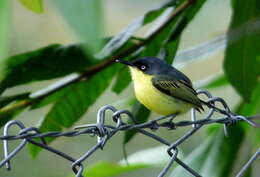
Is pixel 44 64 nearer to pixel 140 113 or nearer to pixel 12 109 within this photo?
pixel 12 109

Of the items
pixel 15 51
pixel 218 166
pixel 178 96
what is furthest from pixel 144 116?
pixel 15 51

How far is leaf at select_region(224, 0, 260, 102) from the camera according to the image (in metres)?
2.62

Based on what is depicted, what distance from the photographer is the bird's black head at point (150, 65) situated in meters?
2.94

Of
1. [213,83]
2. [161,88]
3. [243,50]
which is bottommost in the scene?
[213,83]

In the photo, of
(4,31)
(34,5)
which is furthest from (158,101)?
(4,31)

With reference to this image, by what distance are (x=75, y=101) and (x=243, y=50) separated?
81cm

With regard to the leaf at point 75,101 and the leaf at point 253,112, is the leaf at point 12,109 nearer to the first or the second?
the leaf at point 75,101

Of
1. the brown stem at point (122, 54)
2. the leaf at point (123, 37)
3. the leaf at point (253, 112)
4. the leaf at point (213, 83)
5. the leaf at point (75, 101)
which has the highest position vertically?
the leaf at point (123, 37)

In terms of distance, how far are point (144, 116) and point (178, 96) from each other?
0.23 meters

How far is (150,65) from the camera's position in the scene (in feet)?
9.98

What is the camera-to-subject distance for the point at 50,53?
8.20ft

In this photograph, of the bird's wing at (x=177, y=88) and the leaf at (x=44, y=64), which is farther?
the bird's wing at (x=177, y=88)

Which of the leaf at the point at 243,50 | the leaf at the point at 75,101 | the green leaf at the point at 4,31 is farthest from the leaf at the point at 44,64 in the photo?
the green leaf at the point at 4,31

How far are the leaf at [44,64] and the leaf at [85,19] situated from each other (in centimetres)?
182
